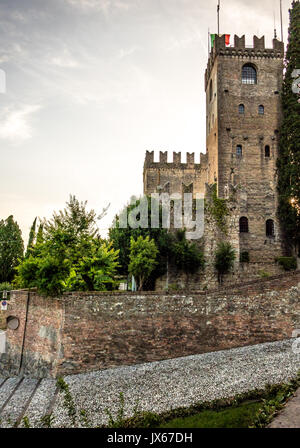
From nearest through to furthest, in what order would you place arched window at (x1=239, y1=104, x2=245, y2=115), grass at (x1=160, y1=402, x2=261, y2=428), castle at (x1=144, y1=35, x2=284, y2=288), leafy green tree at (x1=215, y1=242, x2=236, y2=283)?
1. grass at (x1=160, y1=402, x2=261, y2=428)
2. leafy green tree at (x1=215, y1=242, x2=236, y2=283)
3. castle at (x1=144, y1=35, x2=284, y2=288)
4. arched window at (x1=239, y1=104, x2=245, y2=115)

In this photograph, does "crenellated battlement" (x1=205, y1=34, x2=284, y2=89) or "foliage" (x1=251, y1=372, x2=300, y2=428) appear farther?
"crenellated battlement" (x1=205, y1=34, x2=284, y2=89)

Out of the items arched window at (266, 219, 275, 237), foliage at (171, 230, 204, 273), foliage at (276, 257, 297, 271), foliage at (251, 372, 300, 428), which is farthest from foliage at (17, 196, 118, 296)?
arched window at (266, 219, 275, 237)

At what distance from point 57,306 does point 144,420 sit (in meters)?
7.34

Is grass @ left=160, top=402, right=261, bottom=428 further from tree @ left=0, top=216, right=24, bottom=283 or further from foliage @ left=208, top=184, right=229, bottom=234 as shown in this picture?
tree @ left=0, top=216, right=24, bottom=283

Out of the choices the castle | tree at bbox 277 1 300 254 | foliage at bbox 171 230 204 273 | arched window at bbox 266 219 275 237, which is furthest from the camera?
arched window at bbox 266 219 275 237

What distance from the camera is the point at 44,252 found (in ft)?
50.4

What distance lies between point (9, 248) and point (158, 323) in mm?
23933

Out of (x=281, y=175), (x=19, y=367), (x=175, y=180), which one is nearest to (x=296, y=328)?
(x=19, y=367)

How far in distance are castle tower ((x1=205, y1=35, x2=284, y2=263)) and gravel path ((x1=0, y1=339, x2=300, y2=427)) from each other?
14.7 metres

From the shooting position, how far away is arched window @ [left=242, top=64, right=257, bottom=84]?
99.2 ft

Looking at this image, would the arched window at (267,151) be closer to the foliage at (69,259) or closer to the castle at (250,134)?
the castle at (250,134)

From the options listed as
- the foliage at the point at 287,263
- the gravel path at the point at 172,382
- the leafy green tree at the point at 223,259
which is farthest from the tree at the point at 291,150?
the gravel path at the point at 172,382

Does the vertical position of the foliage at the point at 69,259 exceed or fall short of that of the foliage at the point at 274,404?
it exceeds it

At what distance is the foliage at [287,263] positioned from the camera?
25.0m
